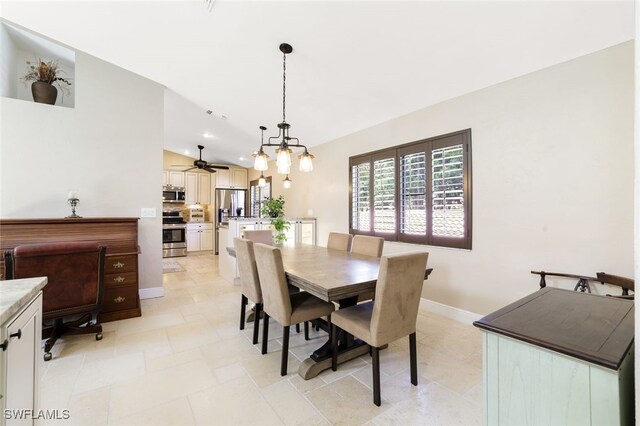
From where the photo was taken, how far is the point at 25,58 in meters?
3.44

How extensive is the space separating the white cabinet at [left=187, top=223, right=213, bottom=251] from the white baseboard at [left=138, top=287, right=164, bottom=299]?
372cm

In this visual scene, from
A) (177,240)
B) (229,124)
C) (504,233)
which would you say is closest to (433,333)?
(504,233)

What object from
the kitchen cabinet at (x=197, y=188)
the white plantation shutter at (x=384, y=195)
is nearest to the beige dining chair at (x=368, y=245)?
the white plantation shutter at (x=384, y=195)

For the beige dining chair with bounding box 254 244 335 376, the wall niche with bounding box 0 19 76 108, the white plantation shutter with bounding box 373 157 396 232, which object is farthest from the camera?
the white plantation shutter with bounding box 373 157 396 232

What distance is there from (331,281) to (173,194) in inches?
270

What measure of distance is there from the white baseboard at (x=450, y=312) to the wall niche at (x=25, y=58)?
5.42m

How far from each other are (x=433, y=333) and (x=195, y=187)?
23.6 ft

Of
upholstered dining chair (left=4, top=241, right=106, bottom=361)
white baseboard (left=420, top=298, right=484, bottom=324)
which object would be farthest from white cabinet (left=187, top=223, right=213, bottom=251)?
white baseboard (left=420, top=298, right=484, bottom=324)

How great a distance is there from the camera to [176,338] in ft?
8.73

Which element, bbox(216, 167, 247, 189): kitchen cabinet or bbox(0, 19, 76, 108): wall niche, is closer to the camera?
bbox(0, 19, 76, 108): wall niche

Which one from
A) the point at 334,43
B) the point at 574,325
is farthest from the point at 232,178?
the point at 574,325

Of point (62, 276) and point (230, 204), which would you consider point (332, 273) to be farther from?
point (230, 204)

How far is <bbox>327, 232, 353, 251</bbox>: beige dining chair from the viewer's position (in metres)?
3.30

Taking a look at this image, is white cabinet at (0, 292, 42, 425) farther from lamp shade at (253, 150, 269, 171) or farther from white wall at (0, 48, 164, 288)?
white wall at (0, 48, 164, 288)
